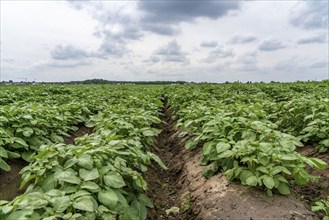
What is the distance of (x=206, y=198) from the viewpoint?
3410 millimetres

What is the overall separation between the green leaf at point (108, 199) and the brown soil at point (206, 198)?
1.04m

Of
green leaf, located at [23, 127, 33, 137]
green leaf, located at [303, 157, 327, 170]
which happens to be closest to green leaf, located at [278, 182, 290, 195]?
green leaf, located at [303, 157, 327, 170]

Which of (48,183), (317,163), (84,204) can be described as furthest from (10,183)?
(317,163)

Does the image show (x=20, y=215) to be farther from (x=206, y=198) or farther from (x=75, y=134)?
(x=75, y=134)

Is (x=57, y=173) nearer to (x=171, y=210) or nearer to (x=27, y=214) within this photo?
(x=27, y=214)

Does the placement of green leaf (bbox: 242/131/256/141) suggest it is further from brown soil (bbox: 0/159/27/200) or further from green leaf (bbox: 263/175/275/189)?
brown soil (bbox: 0/159/27/200)

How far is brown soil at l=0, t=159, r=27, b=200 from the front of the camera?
373 centimetres

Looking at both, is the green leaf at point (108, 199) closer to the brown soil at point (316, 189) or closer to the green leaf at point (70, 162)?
the green leaf at point (70, 162)

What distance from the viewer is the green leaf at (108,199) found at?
7.93 feet

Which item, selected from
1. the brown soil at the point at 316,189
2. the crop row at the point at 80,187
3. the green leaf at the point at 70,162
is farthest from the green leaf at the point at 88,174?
the brown soil at the point at 316,189

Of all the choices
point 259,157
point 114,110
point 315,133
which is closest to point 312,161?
point 259,157

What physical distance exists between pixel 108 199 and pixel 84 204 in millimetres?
276

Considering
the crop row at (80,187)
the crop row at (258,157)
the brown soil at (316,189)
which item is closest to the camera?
the crop row at (80,187)

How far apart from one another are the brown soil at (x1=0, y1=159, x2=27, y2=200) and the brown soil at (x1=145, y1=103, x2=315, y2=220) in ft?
5.40
